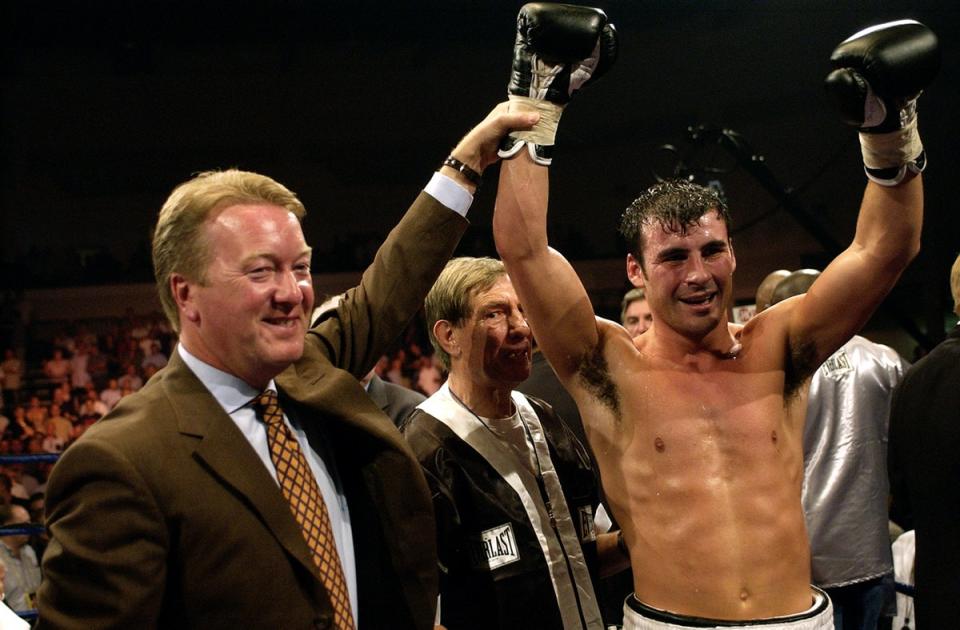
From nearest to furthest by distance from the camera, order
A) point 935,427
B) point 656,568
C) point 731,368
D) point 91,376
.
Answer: point 656,568
point 731,368
point 935,427
point 91,376

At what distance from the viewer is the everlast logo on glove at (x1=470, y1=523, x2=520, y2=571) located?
5.82 ft

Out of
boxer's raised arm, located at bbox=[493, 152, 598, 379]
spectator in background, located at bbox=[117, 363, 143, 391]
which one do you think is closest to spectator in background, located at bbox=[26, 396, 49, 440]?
spectator in background, located at bbox=[117, 363, 143, 391]

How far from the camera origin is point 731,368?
1905mm

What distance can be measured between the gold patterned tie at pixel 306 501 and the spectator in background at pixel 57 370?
7.70 metres

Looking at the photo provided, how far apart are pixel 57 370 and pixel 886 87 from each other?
26.3 feet

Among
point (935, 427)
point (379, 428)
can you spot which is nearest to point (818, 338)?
point (935, 427)

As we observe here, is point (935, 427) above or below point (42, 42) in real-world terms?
below

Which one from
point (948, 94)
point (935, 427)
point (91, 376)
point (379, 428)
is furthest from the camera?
point (948, 94)

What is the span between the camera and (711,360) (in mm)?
1918

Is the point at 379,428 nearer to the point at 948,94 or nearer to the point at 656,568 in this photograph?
the point at 656,568

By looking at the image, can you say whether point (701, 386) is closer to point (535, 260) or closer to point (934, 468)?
point (535, 260)

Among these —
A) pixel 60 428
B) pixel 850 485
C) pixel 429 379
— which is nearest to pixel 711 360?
pixel 850 485

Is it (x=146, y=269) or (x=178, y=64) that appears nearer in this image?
(x=146, y=269)

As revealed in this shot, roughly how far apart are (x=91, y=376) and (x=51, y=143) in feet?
10.9
